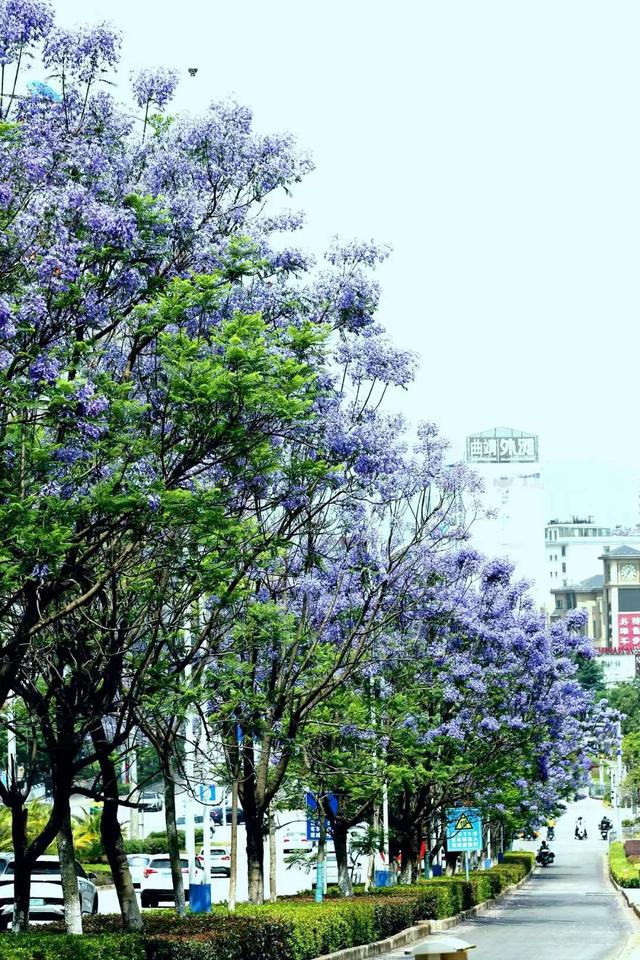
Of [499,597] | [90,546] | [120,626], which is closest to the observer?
[90,546]

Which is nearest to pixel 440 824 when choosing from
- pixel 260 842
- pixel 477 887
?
pixel 477 887

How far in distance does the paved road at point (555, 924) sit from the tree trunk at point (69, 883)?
29.2 feet

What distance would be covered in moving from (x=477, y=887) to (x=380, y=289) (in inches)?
1031

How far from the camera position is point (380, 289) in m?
18.4

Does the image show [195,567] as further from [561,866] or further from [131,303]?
[561,866]

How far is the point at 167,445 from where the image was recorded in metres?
13.6

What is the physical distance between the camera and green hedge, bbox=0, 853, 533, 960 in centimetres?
1410

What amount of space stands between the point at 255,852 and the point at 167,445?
10566 millimetres

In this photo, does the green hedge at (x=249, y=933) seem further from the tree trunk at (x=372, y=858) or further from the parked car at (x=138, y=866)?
the parked car at (x=138, y=866)

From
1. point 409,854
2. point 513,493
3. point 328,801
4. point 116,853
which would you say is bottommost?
point 409,854

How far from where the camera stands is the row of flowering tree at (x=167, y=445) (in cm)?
1283

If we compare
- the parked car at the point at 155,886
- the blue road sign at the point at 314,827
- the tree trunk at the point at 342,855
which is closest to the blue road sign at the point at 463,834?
the parked car at the point at 155,886

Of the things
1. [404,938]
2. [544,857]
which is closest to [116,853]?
[404,938]

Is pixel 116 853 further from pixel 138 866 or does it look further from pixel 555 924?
pixel 138 866
